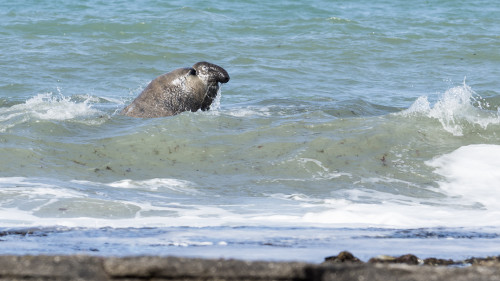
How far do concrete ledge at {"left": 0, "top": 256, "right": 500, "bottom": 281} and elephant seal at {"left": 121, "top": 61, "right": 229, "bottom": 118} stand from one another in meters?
6.96

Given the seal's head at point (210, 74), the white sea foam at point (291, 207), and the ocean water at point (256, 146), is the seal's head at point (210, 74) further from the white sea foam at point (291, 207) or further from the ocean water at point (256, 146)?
the white sea foam at point (291, 207)

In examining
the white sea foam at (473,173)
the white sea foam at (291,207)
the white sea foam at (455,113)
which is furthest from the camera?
the white sea foam at (455,113)

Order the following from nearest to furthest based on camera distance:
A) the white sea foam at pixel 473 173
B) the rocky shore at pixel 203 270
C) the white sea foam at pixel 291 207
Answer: the rocky shore at pixel 203 270 < the white sea foam at pixel 291 207 < the white sea foam at pixel 473 173

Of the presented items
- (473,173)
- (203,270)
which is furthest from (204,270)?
(473,173)

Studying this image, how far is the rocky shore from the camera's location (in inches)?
91.5

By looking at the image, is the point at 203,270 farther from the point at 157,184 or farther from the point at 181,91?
the point at 181,91

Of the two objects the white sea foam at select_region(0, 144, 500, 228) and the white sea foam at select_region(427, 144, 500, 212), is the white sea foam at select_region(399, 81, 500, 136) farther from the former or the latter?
the white sea foam at select_region(0, 144, 500, 228)

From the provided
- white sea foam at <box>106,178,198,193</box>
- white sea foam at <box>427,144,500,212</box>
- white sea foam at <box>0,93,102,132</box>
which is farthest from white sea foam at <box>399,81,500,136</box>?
white sea foam at <box>0,93,102,132</box>

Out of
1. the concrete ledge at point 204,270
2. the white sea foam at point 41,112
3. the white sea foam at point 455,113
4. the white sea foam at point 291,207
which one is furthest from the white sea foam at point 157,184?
the concrete ledge at point 204,270

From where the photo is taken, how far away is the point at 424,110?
10.0 metres

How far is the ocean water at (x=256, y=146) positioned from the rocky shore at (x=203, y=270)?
52.7 inches

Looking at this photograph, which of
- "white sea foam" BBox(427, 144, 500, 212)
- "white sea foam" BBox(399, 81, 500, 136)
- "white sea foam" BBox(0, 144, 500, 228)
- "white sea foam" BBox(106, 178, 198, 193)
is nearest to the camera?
"white sea foam" BBox(0, 144, 500, 228)

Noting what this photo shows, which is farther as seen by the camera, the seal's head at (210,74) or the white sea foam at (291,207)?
the seal's head at (210,74)

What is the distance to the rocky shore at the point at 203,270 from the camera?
7.63ft
